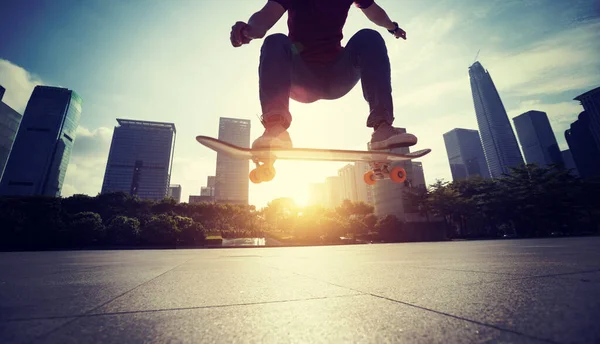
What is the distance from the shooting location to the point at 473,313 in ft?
2.35

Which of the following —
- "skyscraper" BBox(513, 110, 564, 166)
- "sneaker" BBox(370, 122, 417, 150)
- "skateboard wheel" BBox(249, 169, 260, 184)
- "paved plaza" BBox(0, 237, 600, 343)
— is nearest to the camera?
"paved plaza" BBox(0, 237, 600, 343)

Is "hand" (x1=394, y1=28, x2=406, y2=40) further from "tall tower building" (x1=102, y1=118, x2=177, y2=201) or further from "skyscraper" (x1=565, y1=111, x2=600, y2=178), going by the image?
"tall tower building" (x1=102, y1=118, x2=177, y2=201)

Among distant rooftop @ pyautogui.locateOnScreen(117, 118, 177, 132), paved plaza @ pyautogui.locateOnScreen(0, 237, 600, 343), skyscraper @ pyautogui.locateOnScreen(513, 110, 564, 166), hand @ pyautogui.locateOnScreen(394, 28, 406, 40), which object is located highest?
distant rooftop @ pyautogui.locateOnScreen(117, 118, 177, 132)

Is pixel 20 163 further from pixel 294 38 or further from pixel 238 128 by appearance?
pixel 294 38

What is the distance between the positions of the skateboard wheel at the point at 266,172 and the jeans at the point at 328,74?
2.61 ft

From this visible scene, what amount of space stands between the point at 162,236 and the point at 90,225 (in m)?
6.43

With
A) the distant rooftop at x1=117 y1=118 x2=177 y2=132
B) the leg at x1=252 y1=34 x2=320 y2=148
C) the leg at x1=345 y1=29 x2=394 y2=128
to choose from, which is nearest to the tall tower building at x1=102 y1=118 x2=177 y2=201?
the distant rooftop at x1=117 y1=118 x2=177 y2=132

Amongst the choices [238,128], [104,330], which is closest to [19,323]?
[104,330]

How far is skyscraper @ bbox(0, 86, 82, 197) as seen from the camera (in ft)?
→ 327

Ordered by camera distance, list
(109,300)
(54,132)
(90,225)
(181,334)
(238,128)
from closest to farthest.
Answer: (181,334) → (109,300) → (90,225) → (54,132) → (238,128)

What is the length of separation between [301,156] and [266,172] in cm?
55

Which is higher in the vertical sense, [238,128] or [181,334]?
[238,128]

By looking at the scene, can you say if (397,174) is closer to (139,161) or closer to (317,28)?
(317,28)

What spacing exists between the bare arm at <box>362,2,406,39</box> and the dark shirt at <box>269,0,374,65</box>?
0.96 ft
